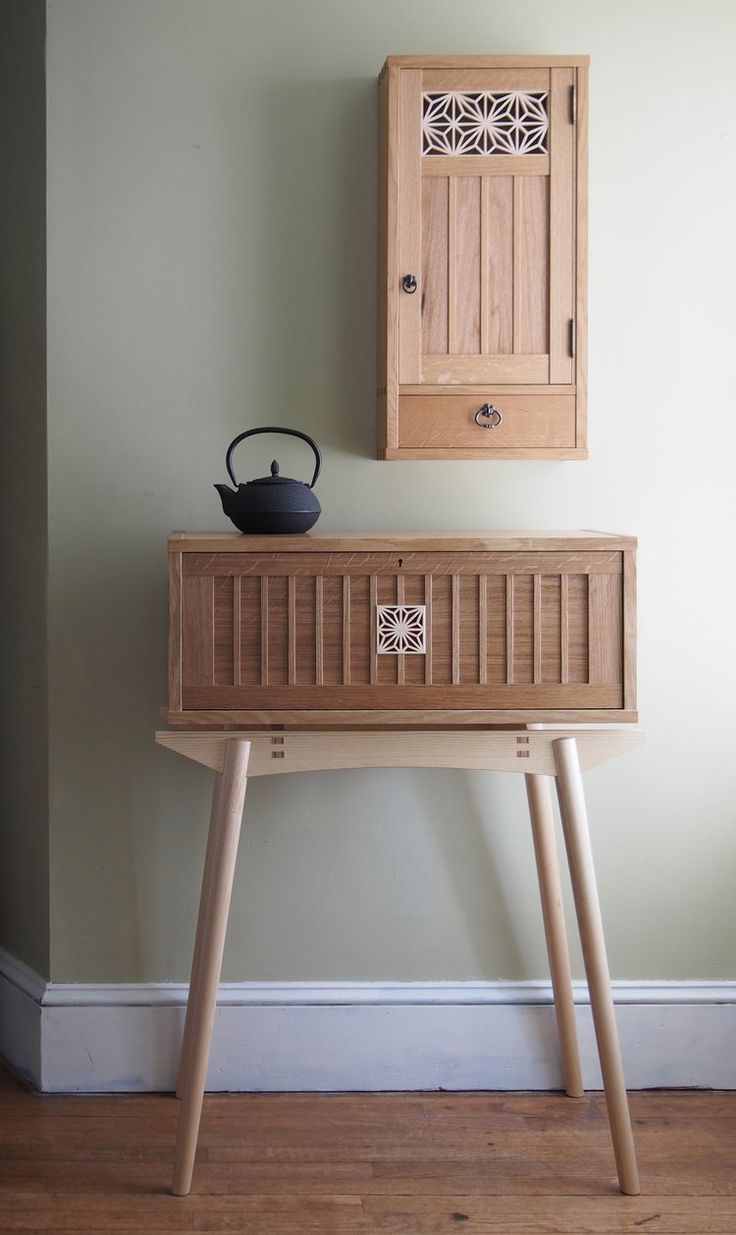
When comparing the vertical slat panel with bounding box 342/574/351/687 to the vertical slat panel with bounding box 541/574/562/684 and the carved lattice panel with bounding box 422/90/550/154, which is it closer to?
the vertical slat panel with bounding box 541/574/562/684

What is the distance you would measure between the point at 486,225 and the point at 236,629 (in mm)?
898

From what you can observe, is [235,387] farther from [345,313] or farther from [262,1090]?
[262,1090]

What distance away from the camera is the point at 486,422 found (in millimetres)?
2109

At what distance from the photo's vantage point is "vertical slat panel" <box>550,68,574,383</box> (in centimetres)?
208

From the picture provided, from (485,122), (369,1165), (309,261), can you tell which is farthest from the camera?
(309,261)

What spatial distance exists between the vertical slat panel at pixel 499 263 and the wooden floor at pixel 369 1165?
146 cm

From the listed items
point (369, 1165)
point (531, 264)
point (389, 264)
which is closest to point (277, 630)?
point (389, 264)

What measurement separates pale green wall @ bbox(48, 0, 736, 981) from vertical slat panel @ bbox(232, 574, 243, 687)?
408mm

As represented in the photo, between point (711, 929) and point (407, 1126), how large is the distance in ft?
2.41

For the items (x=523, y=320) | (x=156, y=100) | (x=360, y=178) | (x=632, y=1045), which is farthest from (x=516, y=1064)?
(x=156, y=100)

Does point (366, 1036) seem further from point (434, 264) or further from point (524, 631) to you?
point (434, 264)

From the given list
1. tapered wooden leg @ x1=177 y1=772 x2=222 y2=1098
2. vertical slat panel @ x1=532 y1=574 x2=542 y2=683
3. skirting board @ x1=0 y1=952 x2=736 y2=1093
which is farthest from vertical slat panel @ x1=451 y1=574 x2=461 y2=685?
skirting board @ x1=0 y1=952 x2=736 y2=1093

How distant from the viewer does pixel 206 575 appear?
1.86 m

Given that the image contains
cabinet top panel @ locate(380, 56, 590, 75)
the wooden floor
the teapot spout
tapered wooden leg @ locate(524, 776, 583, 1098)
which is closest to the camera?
the wooden floor
